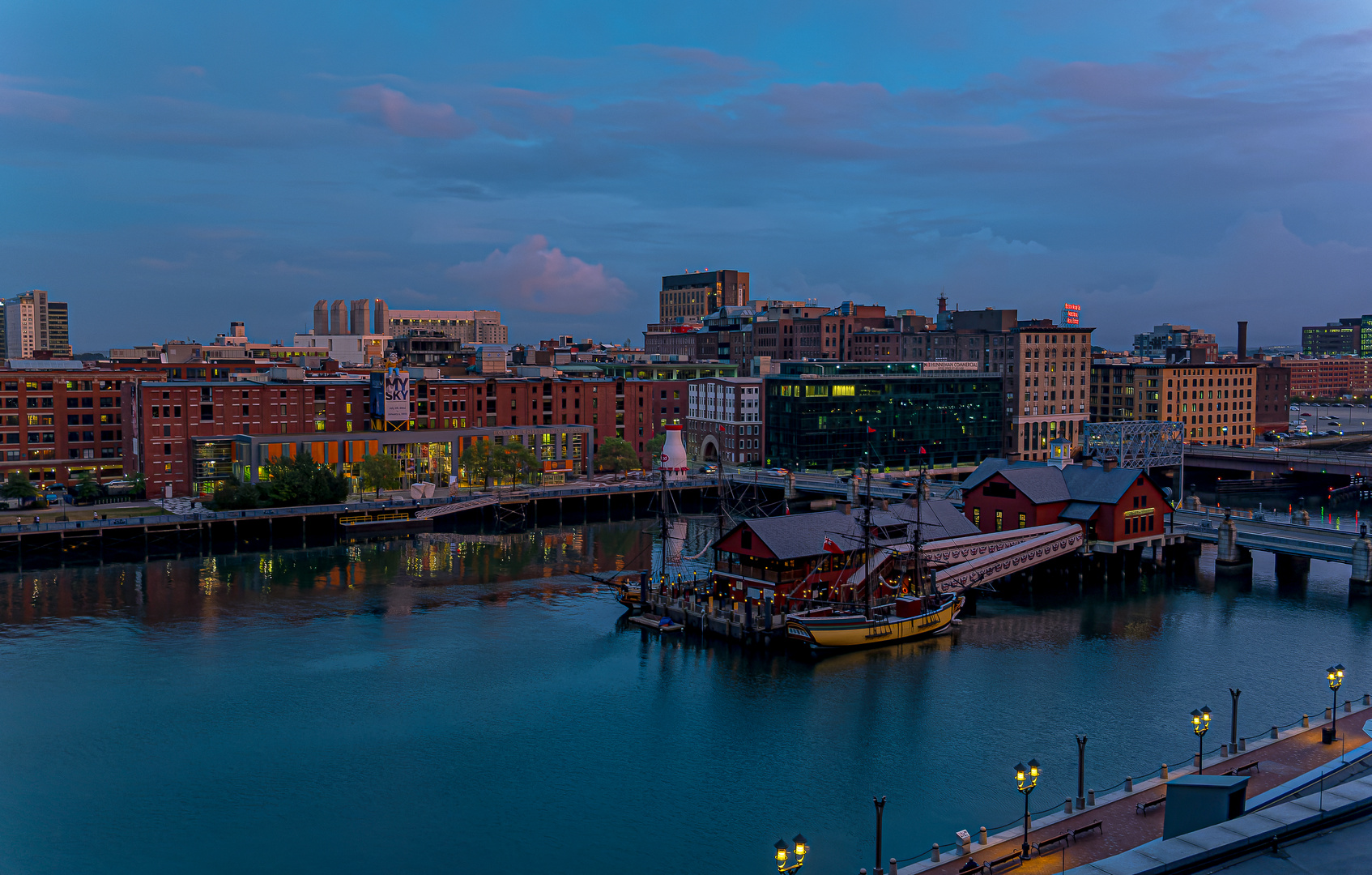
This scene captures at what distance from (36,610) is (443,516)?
46.9m

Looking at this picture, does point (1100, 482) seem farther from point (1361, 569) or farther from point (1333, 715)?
point (1333, 715)

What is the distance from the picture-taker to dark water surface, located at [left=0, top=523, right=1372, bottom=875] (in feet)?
136

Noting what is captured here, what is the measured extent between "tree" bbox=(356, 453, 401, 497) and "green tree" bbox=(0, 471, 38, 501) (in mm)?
34738

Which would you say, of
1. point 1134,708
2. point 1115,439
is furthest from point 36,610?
point 1115,439

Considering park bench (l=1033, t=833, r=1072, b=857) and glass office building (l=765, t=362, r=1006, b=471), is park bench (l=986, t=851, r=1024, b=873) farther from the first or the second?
glass office building (l=765, t=362, r=1006, b=471)

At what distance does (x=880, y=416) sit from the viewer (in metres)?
161

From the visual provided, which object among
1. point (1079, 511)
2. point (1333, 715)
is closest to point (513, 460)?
point (1079, 511)

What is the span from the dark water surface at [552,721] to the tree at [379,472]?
41712 mm

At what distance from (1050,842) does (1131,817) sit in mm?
4202

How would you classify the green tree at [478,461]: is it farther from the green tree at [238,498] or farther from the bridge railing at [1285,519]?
the bridge railing at [1285,519]

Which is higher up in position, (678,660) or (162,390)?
(162,390)

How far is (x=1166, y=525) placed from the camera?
9444 centimetres

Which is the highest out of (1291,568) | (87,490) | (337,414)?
(337,414)

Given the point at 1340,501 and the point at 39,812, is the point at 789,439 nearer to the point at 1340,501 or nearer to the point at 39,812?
the point at 1340,501
